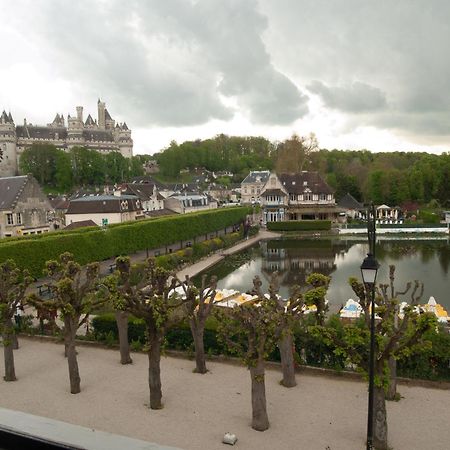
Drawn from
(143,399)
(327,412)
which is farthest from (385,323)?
(143,399)

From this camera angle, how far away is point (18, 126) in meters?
111

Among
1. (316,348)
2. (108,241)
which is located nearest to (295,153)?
(108,241)

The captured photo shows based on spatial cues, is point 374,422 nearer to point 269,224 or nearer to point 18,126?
point 269,224

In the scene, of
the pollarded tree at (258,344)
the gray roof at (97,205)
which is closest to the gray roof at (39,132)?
the gray roof at (97,205)

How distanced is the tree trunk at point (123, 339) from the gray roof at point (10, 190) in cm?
2695

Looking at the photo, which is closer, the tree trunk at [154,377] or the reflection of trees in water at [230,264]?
the tree trunk at [154,377]

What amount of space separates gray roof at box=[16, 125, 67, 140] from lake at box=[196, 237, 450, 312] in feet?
264

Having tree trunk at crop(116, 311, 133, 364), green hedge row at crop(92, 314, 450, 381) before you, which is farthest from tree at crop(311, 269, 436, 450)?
tree trunk at crop(116, 311, 133, 364)

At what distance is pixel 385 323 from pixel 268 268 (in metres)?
27.9

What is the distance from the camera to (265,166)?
392 ft

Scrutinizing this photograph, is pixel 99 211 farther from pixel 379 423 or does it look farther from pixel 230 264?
pixel 379 423

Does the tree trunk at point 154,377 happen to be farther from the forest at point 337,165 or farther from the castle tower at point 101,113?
the castle tower at point 101,113

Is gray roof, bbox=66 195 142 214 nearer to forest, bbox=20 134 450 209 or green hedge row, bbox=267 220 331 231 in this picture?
green hedge row, bbox=267 220 331 231

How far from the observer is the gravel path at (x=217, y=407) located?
445 inches
